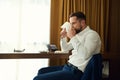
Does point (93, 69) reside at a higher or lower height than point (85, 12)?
lower

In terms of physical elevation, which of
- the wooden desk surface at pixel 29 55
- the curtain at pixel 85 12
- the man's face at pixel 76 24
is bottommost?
the wooden desk surface at pixel 29 55

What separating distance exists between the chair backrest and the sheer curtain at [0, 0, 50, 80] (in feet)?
4.64

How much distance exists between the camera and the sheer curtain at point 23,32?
10.4ft

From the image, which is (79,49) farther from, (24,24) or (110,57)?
(24,24)

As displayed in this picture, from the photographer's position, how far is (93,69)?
1.96 meters

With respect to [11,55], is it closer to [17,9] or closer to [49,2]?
[17,9]

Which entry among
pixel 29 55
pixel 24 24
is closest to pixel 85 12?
pixel 24 24

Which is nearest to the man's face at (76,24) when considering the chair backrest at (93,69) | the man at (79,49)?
the man at (79,49)

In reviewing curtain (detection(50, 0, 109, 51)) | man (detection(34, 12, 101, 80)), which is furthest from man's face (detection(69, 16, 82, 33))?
curtain (detection(50, 0, 109, 51))

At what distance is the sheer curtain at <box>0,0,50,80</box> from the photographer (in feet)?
10.4

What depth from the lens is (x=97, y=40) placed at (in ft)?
6.85

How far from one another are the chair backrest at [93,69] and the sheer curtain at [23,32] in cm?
141

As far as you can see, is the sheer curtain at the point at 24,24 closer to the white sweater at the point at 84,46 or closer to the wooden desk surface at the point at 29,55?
the wooden desk surface at the point at 29,55

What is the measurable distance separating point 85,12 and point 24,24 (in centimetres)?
101
